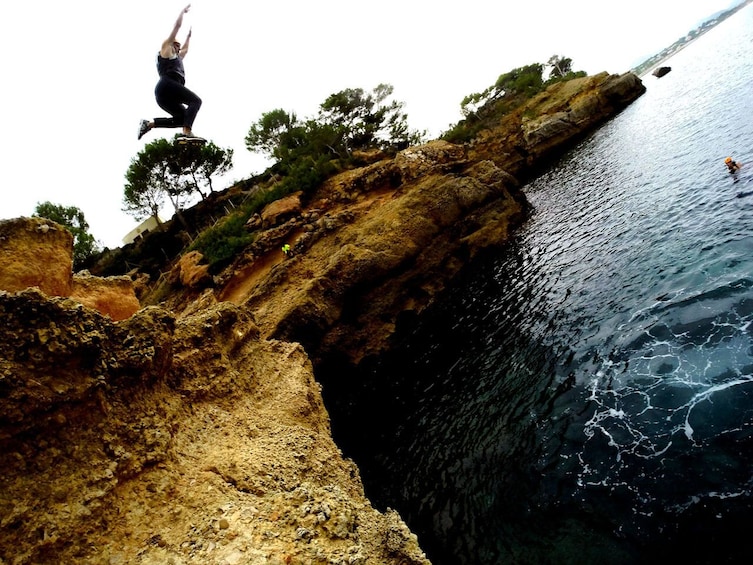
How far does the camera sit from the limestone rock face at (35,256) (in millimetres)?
6574

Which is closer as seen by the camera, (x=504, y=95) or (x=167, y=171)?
(x=167, y=171)

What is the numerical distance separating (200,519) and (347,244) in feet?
64.4

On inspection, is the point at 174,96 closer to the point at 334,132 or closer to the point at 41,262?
the point at 41,262

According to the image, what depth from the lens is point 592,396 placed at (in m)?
11.0

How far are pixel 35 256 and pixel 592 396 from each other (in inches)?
567

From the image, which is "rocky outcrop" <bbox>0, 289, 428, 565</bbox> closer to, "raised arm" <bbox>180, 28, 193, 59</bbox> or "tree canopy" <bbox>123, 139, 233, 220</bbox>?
"raised arm" <bbox>180, 28, 193, 59</bbox>

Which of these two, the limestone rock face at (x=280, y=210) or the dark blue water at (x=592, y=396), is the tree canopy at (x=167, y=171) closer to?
the limestone rock face at (x=280, y=210)

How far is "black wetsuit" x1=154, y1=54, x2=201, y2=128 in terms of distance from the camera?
7.47 meters

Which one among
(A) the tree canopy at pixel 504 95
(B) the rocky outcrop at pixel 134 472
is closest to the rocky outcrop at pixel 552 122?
(A) the tree canopy at pixel 504 95

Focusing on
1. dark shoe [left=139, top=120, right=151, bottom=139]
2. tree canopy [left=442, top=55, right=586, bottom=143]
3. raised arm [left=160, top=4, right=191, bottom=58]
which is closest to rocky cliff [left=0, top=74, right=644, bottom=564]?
dark shoe [left=139, top=120, right=151, bottom=139]

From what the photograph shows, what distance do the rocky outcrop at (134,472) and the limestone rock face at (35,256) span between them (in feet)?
9.12

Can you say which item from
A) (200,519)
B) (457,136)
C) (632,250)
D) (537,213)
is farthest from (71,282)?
(457,136)

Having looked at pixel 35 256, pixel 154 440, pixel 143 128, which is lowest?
pixel 154 440

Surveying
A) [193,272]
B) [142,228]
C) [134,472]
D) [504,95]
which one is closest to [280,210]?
[193,272]
